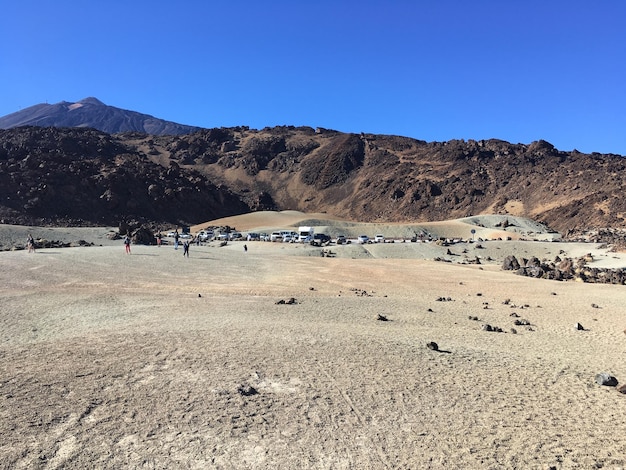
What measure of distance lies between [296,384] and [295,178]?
101 metres

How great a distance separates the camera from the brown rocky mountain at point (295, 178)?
69.8 meters

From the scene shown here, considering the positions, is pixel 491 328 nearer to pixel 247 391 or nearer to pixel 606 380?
pixel 606 380

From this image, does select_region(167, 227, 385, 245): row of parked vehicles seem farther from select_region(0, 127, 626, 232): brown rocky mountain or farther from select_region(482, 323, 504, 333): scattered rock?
select_region(482, 323, 504, 333): scattered rock

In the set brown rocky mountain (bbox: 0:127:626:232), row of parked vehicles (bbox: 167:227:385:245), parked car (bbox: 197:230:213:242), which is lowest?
parked car (bbox: 197:230:213:242)

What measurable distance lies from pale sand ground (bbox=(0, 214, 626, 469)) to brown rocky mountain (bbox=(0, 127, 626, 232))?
57298 mm

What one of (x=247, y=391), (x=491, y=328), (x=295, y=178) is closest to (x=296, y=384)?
(x=247, y=391)

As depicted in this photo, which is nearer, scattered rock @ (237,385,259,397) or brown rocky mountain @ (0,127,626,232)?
scattered rock @ (237,385,259,397)

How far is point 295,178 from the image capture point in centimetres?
10744

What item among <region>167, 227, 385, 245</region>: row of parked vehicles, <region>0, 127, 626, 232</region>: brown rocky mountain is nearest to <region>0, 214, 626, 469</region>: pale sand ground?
<region>167, 227, 385, 245</region>: row of parked vehicles

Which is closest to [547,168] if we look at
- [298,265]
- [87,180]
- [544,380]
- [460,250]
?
[460,250]

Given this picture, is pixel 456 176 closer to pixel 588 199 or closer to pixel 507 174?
pixel 507 174

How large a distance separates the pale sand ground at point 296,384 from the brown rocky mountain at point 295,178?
57298 mm

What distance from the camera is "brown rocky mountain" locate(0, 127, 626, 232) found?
69.8 m

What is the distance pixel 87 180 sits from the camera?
75.0 metres
